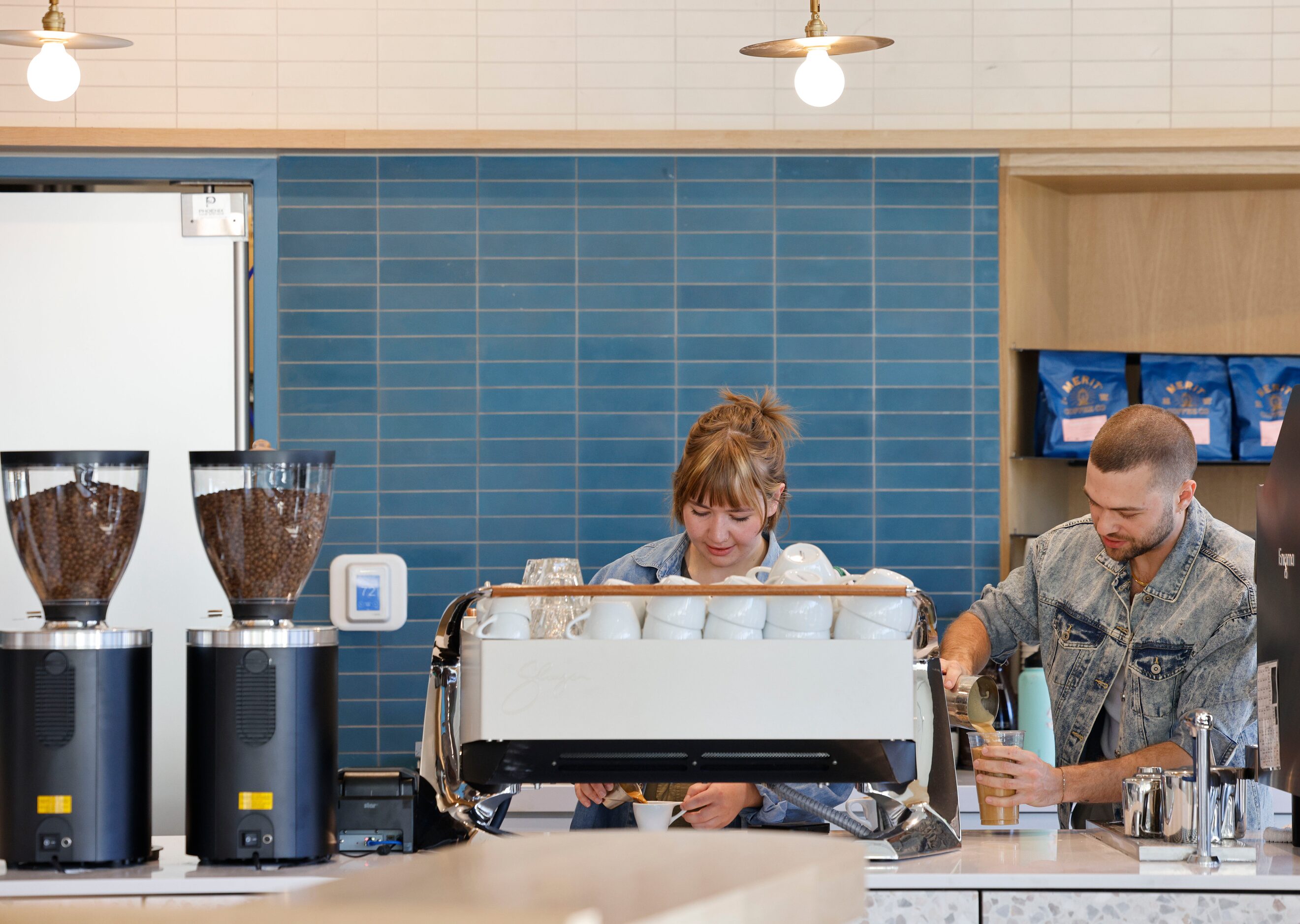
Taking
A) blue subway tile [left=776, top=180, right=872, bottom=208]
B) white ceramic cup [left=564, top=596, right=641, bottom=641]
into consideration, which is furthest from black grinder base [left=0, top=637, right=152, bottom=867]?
blue subway tile [left=776, top=180, right=872, bottom=208]

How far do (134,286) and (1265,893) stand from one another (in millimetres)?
2971

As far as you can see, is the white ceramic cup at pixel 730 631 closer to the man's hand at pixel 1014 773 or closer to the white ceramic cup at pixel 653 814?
the white ceramic cup at pixel 653 814

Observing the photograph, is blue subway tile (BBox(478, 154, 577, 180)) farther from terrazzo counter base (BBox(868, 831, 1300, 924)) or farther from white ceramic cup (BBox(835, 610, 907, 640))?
terrazzo counter base (BBox(868, 831, 1300, 924))

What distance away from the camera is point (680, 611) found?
161 cm

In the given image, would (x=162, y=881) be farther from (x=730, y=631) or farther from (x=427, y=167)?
(x=427, y=167)

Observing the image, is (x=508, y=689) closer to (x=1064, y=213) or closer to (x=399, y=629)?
(x=399, y=629)

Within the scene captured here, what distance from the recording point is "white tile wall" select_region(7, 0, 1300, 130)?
3414 millimetres

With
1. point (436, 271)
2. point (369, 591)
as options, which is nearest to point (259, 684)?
point (369, 591)

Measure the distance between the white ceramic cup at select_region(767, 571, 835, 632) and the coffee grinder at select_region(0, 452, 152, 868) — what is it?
77 centimetres

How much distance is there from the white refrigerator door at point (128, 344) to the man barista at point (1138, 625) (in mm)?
2013

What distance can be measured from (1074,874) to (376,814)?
884mm

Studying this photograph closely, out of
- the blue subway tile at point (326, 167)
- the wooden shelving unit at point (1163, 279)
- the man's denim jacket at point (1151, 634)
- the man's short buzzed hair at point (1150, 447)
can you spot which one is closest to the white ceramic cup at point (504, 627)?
the man's denim jacket at point (1151, 634)

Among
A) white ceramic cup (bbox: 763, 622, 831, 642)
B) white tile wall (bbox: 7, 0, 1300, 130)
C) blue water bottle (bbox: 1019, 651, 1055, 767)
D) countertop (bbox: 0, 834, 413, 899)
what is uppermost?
white tile wall (bbox: 7, 0, 1300, 130)

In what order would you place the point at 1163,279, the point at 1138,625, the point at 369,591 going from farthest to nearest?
1. the point at 1163,279
2. the point at 369,591
3. the point at 1138,625
